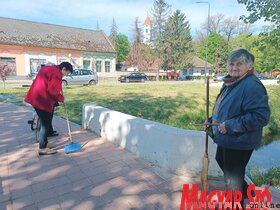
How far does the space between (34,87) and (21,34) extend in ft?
107

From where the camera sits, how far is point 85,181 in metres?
3.44

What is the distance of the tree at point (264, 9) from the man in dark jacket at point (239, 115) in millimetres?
2511

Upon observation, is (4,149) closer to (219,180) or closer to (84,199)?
(84,199)

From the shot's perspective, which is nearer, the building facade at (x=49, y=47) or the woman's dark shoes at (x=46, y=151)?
the woman's dark shoes at (x=46, y=151)

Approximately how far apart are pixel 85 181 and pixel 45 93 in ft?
5.66

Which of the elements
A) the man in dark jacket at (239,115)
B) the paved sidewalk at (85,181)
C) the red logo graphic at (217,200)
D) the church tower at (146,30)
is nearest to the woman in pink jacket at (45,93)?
the paved sidewalk at (85,181)

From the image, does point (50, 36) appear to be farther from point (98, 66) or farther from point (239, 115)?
point (239, 115)

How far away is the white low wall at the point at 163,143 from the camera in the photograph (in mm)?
3496

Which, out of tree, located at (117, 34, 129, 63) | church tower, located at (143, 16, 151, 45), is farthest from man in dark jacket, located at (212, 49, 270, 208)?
tree, located at (117, 34, 129, 63)

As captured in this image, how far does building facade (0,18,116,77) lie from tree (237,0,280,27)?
89.3ft

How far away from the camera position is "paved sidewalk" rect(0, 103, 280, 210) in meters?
2.94

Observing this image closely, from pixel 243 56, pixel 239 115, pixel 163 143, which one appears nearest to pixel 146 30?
pixel 163 143

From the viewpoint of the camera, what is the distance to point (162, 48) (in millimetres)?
39250

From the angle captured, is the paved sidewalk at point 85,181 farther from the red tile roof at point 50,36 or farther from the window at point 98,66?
the window at point 98,66
